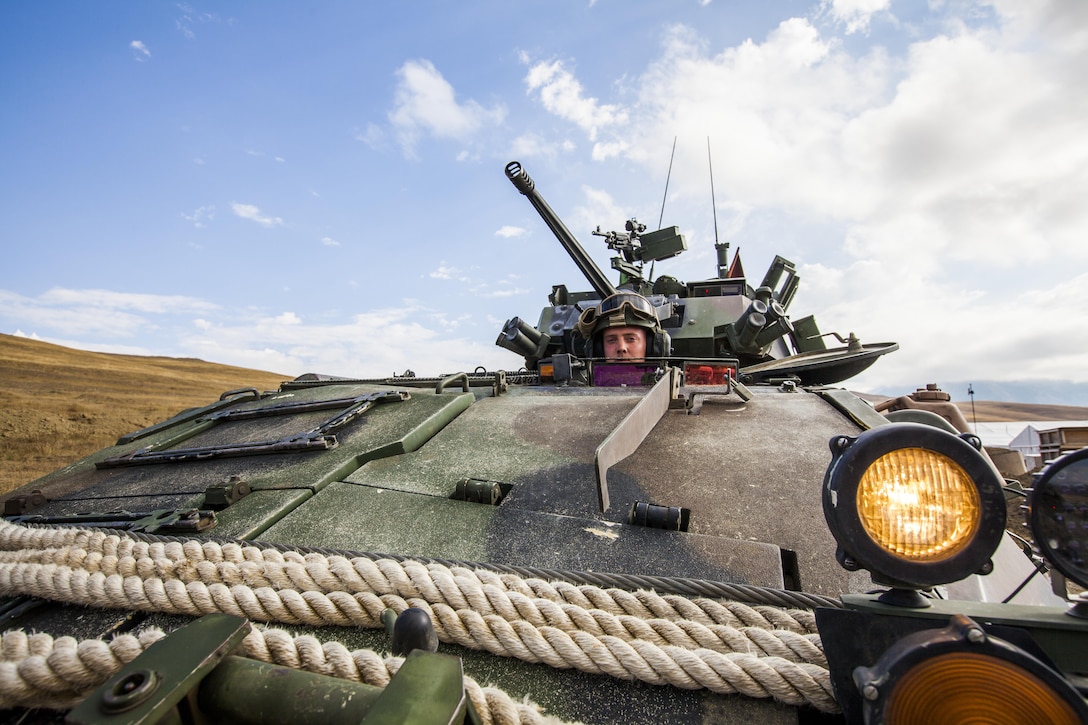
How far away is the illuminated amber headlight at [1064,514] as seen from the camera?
80 cm

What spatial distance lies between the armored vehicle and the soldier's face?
1.42 metres

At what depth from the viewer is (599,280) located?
20.8 feet

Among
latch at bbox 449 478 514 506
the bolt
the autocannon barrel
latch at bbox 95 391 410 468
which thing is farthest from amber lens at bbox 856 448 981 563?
the autocannon barrel

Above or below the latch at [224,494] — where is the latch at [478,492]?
above

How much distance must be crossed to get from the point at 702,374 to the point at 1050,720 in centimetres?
318

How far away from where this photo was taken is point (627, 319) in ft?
13.8

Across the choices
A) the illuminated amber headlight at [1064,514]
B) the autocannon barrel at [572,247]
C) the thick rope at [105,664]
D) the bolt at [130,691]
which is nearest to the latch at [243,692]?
the bolt at [130,691]

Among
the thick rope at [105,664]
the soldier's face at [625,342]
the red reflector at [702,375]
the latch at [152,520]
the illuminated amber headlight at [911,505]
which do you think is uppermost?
the soldier's face at [625,342]

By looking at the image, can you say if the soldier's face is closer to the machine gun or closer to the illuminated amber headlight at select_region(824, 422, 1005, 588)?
the machine gun

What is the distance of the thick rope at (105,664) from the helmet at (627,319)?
3387mm

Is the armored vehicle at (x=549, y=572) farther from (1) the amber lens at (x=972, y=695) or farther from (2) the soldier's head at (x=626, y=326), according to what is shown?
(2) the soldier's head at (x=626, y=326)

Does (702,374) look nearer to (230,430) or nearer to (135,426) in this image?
(230,430)

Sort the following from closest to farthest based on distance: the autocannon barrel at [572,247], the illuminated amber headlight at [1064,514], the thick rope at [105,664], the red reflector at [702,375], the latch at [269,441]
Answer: the illuminated amber headlight at [1064,514]
the thick rope at [105,664]
the latch at [269,441]
the red reflector at [702,375]
the autocannon barrel at [572,247]

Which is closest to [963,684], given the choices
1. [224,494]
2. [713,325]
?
[224,494]
